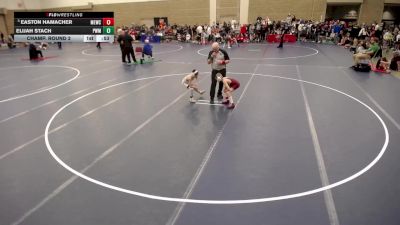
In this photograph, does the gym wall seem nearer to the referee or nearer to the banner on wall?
the banner on wall

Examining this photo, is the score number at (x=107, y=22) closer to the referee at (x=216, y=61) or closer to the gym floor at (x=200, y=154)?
the gym floor at (x=200, y=154)

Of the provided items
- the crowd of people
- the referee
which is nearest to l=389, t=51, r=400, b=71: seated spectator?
the crowd of people

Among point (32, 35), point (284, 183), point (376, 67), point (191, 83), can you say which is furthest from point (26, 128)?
point (376, 67)

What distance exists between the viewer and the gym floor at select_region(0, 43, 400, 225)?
4586 mm

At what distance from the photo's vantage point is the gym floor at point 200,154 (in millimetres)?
4586

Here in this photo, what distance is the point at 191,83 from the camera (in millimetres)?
10180
